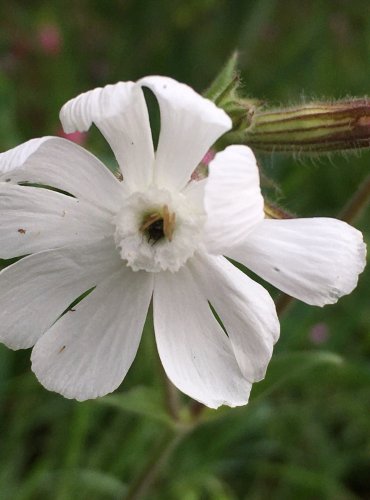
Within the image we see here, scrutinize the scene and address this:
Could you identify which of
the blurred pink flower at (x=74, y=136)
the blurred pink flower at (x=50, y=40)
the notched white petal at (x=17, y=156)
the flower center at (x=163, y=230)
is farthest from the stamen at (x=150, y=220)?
the blurred pink flower at (x=50, y=40)

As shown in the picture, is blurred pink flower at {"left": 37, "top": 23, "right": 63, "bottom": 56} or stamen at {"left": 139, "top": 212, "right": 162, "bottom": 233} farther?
blurred pink flower at {"left": 37, "top": 23, "right": 63, "bottom": 56}

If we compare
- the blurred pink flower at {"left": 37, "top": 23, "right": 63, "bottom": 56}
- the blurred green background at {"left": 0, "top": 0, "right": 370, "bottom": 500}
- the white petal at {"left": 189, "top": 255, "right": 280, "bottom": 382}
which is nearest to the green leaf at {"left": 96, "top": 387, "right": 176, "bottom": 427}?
the blurred green background at {"left": 0, "top": 0, "right": 370, "bottom": 500}

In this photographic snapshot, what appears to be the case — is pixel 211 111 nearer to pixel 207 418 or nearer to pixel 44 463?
pixel 207 418

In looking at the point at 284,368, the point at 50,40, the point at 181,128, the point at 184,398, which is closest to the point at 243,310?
the point at 181,128

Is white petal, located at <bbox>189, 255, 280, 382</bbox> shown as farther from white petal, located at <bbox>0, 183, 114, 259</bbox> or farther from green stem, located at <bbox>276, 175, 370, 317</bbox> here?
green stem, located at <bbox>276, 175, 370, 317</bbox>

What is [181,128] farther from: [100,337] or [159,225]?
[100,337]

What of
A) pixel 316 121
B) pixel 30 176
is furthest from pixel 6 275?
pixel 316 121
